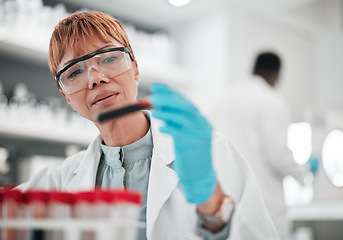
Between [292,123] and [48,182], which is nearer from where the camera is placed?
[48,182]

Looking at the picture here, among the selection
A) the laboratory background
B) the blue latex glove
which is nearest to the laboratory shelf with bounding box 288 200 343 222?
the laboratory background

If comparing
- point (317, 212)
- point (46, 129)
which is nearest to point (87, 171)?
point (46, 129)

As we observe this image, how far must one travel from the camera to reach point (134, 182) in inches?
49.7

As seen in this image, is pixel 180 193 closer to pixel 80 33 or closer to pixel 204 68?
pixel 80 33

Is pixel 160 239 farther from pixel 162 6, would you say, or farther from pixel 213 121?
pixel 162 6

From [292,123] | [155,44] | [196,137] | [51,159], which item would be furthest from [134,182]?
[292,123]

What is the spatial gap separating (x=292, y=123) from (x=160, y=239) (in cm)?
376

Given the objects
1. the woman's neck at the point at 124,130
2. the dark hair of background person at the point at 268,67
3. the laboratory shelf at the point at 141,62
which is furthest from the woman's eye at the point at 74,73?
the dark hair of background person at the point at 268,67

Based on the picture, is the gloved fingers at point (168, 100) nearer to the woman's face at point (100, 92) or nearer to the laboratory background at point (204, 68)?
the woman's face at point (100, 92)

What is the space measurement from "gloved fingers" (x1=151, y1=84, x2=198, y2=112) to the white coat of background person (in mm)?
2032

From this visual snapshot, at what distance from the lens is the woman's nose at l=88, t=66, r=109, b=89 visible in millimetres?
1108

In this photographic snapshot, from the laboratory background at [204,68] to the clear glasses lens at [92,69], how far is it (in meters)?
1.71

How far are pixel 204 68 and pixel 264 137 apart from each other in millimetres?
1651

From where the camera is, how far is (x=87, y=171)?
4.11 ft
